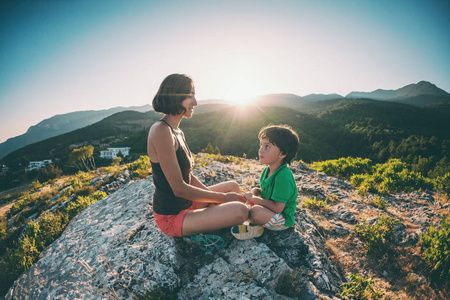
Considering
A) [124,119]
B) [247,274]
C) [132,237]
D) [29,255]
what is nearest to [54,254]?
[29,255]

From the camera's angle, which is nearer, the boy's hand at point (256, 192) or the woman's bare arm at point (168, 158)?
the woman's bare arm at point (168, 158)

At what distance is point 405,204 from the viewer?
4.43 meters

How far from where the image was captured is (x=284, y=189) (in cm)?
243

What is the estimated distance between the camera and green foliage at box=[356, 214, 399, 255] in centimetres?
276

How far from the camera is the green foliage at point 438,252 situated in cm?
217

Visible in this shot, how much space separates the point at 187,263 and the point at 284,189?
164cm

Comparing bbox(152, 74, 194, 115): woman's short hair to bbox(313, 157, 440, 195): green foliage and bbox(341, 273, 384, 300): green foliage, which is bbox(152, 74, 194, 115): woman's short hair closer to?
bbox(341, 273, 384, 300): green foliage

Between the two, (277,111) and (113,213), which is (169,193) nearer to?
(113,213)

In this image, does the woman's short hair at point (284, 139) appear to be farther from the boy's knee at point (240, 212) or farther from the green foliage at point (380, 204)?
the green foliage at point (380, 204)

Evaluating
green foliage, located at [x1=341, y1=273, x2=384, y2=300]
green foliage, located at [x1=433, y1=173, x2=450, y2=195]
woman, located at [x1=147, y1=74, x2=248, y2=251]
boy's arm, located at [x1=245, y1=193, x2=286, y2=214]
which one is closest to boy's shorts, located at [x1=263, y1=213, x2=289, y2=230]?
boy's arm, located at [x1=245, y1=193, x2=286, y2=214]

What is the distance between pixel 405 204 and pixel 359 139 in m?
68.1

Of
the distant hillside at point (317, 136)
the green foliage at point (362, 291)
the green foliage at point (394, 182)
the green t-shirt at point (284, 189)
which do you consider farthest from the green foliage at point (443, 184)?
the distant hillside at point (317, 136)

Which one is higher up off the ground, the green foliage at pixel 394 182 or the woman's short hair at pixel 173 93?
the woman's short hair at pixel 173 93

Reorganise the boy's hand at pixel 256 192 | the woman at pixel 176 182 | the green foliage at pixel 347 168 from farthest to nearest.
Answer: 1. the green foliage at pixel 347 168
2. the boy's hand at pixel 256 192
3. the woman at pixel 176 182
